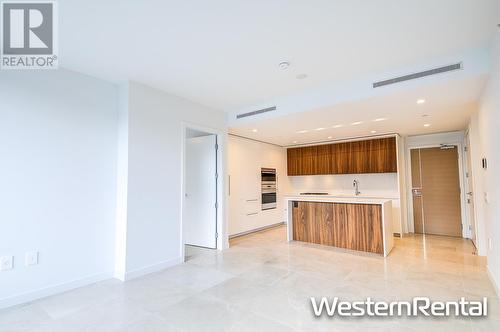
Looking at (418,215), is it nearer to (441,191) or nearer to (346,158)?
(441,191)

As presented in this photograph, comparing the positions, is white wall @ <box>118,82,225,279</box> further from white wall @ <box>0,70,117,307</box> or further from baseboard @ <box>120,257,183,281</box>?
white wall @ <box>0,70,117,307</box>

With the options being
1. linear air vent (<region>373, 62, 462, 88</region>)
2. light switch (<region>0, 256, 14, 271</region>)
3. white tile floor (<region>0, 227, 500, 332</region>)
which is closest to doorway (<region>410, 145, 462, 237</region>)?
white tile floor (<region>0, 227, 500, 332</region>)

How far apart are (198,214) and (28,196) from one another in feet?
9.16

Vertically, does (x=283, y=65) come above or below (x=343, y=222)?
above

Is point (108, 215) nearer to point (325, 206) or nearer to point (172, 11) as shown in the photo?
point (172, 11)

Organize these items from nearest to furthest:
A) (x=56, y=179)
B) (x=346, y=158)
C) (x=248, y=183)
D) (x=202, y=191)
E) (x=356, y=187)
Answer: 1. (x=56, y=179)
2. (x=202, y=191)
3. (x=248, y=183)
4. (x=346, y=158)
5. (x=356, y=187)

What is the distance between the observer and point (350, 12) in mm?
2148

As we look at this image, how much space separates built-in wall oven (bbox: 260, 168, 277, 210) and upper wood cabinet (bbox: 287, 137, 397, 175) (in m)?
0.80

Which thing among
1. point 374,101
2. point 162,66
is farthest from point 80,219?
point 374,101

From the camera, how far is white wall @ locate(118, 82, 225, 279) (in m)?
3.45

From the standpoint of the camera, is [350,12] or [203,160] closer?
[350,12]

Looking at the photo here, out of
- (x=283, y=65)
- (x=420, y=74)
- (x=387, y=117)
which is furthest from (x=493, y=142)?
(x=283, y=65)

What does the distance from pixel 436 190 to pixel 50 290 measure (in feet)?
24.2

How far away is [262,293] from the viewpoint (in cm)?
285
